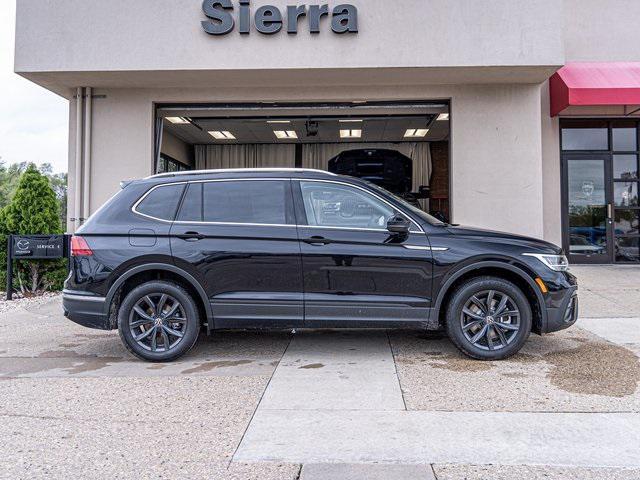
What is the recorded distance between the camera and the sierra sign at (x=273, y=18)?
31.2ft

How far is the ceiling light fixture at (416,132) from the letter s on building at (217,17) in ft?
24.6

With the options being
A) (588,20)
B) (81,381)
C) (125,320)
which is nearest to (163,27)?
(125,320)

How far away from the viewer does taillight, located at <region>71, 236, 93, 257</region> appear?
17.1 feet

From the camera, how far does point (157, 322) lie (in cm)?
521

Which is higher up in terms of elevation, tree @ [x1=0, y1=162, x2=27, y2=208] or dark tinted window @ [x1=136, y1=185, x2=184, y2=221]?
tree @ [x1=0, y1=162, x2=27, y2=208]

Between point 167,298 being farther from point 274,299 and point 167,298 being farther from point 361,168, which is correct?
point 361,168

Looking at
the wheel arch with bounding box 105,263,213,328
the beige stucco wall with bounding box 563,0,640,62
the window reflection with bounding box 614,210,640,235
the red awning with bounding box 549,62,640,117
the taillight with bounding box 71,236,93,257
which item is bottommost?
the wheel arch with bounding box 105,263,213,328

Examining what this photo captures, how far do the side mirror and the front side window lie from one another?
0.13 metres

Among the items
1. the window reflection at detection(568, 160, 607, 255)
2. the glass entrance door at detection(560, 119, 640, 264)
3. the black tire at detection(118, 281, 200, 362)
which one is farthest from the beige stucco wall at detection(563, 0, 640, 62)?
the black tire at detection(118, 281, 200, 362)

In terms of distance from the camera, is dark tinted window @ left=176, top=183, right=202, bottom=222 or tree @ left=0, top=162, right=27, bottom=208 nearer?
dark tinted window @ left=176, top=183, right=202, bottom=222

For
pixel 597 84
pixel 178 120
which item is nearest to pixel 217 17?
pixel 178 120

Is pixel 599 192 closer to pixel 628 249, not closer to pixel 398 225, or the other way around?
pixel 628 249

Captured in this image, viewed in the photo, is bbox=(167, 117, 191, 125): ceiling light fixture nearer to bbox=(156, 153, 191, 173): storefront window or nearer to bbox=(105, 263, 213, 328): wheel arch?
bbox=(156, 153, 191, 173): storefront window

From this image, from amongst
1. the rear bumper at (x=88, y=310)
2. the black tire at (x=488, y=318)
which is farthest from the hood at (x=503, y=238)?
the rear bumper at (x=88, y=310)
